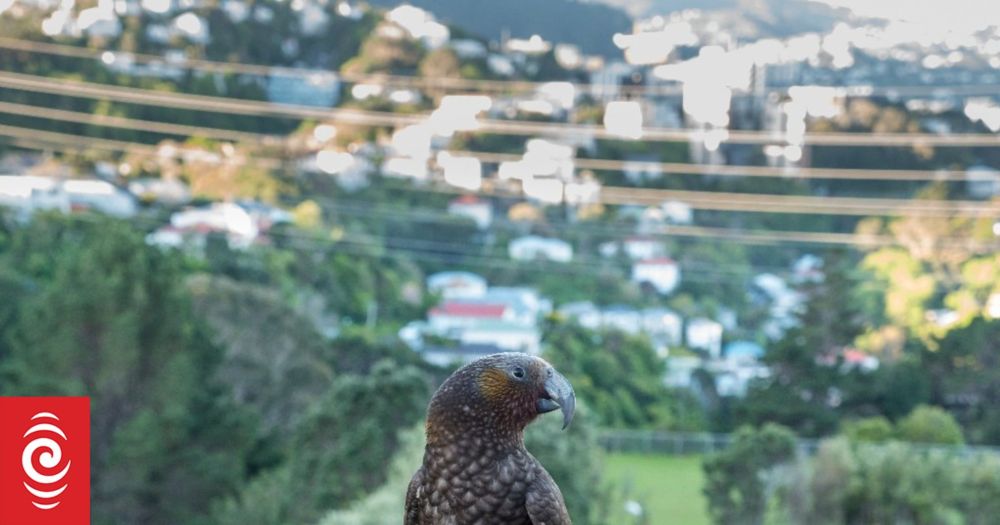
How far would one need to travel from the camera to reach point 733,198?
20344 millimetres

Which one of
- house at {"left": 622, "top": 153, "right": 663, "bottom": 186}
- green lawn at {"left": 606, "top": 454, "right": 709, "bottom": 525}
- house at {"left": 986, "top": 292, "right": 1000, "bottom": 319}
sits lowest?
green lawn at {"left": 606, "top": 454, "right": 709, "bottom": 525}

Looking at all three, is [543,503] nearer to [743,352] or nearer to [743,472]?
[743,472]

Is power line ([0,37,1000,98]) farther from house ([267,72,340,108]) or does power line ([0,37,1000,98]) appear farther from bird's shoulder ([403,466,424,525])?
bird's shoulder ([403,466,424,525])

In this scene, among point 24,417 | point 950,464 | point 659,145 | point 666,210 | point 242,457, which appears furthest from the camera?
point 659,145

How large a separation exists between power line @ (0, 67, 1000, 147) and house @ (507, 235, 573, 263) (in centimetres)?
314

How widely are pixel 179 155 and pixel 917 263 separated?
1058 cm

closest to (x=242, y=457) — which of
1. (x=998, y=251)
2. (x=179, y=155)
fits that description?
(x=179, y=155)

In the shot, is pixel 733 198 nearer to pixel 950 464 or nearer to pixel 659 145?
pixel 659 145

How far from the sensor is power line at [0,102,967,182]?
20.4m

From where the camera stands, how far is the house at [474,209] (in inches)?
763

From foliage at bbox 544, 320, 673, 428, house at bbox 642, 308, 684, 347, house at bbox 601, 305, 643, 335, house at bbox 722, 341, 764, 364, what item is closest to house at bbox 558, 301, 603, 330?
house at bbox 601, 305, 643, 335

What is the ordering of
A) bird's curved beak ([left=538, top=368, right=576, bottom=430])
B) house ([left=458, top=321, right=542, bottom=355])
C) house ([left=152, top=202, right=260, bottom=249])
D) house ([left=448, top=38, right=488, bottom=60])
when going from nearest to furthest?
1. bird's curved beak ([left=538, top=368, right=576, bottom=430])
2. house ([left=458, top=321, right=542, bottom=355])
3. house ([left=152, top=202, right=260, bottom=249])
4. house ([left=448, top=38, right=488, bottom=60])

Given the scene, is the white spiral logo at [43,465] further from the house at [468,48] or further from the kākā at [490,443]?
the house at [468,48]

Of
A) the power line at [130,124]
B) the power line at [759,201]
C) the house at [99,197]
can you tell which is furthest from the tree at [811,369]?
the power line at [130,124]
